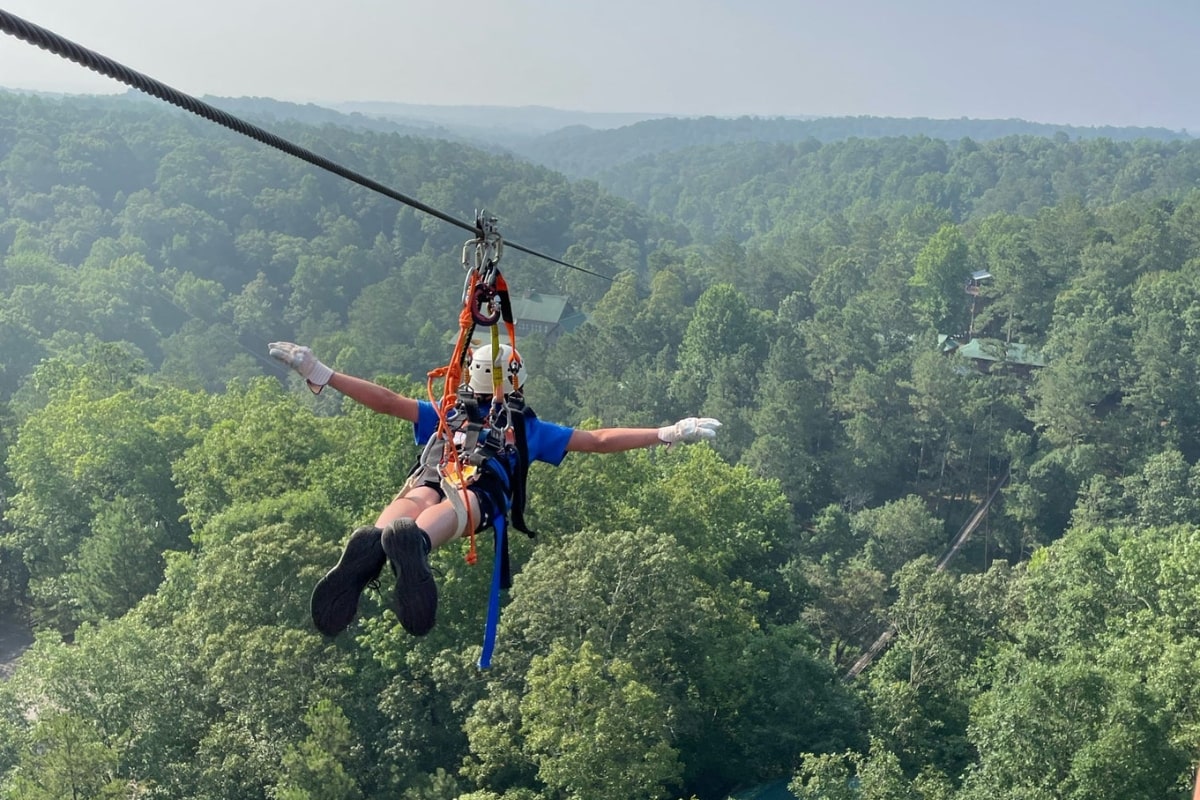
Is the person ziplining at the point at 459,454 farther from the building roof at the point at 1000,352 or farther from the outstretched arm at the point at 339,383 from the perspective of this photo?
the building roof at the point at 1000,352

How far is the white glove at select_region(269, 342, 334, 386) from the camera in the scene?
272 inches

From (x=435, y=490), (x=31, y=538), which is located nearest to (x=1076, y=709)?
(x=435, y=490)

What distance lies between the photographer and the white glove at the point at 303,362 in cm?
692

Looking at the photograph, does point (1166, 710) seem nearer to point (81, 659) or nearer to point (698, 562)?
point (698, 562)

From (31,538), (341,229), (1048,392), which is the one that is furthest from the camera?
(341,229)

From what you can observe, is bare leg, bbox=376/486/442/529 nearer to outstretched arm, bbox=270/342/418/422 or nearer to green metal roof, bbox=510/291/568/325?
outstretched arm, bbox=270/342/418/422

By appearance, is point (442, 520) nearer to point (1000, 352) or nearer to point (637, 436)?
point (637, 436)

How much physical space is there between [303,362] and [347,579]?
1452mm

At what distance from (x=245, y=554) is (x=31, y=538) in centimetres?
1333

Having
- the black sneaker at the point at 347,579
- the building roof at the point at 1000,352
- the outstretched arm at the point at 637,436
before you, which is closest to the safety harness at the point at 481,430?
Answer: the outstretched arm at the point at 637,436

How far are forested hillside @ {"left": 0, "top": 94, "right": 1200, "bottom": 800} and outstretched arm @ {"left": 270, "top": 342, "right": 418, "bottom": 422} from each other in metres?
9.93

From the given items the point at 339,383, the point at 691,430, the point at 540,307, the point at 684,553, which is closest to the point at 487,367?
the point at 339,383

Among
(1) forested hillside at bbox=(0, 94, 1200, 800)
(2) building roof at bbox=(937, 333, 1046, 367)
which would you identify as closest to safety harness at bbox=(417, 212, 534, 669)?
(1) forested hillside at bbox=(0, 94, 1200, 800)

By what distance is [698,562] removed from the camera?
23266 mm
